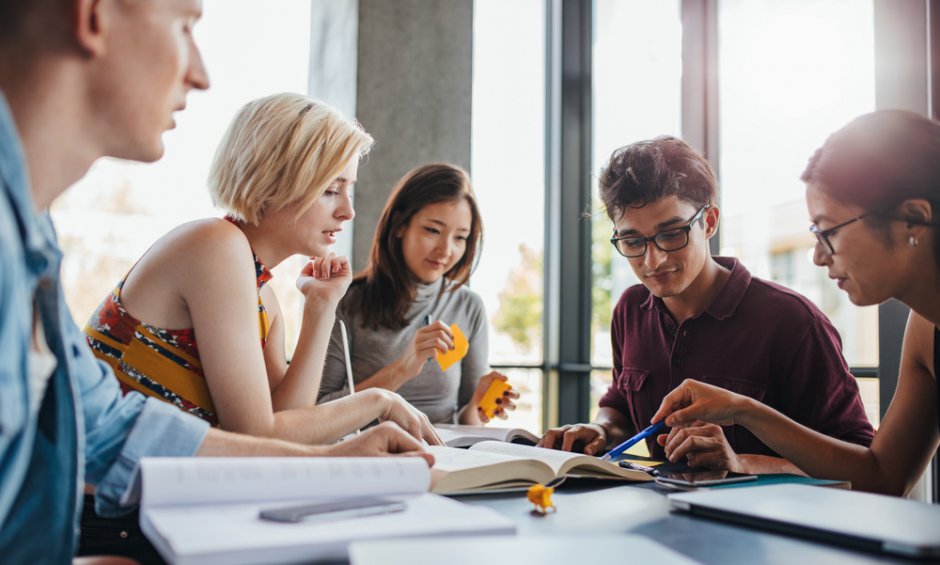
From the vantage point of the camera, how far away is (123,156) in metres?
0.99

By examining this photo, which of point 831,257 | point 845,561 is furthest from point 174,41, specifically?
point 831,257

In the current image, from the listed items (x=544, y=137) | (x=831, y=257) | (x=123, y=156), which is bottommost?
(x=831, y=257)

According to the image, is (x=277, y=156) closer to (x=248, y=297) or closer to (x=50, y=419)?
(x=248, y=297)

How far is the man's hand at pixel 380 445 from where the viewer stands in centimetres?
124

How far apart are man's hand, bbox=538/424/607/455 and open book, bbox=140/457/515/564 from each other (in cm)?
74

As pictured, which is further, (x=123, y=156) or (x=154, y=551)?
(x=154, y=551)

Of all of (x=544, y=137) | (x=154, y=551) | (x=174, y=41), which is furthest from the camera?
(x=544, y=137)

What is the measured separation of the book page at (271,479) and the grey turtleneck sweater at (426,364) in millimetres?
1617

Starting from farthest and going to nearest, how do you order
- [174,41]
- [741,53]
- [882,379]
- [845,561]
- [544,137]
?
[544,137] < [741,53] < [882,379] < [174,41] < [845,561]

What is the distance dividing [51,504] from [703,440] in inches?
44.1

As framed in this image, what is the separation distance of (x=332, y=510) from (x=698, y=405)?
86 centimetres

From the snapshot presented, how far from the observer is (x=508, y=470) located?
121 cm

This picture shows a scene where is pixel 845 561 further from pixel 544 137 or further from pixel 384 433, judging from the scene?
pixel 544 137

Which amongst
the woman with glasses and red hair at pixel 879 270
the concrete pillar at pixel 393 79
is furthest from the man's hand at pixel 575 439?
the concrete pillar at pixel 393 79
